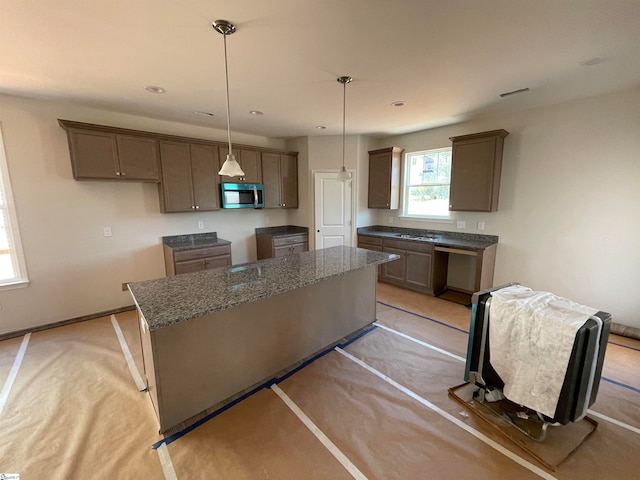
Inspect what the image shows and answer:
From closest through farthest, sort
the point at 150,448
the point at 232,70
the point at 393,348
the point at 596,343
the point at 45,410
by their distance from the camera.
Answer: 1. the point at 596,343
2. the point at 150,448
3. the point at 45,410
4. the point at 232,70
5. the point at 393,348

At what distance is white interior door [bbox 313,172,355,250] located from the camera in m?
4.92

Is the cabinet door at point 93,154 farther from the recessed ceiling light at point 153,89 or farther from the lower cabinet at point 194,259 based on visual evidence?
the lower cabinet at point 194,259

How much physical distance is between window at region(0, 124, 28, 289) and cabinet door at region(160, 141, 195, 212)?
57.8 inches

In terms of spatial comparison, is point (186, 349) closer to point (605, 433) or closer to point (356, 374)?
point (356, 374)

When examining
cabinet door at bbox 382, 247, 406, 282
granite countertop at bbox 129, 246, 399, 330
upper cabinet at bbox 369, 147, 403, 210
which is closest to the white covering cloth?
granite countertop at bbox 129, 246, 399, 330

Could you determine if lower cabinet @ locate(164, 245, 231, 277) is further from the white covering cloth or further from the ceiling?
the white covering cloth

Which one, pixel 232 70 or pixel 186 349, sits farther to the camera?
pixel 232 70

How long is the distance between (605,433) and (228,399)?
8.64 ft

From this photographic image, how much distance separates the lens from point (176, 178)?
3.81m

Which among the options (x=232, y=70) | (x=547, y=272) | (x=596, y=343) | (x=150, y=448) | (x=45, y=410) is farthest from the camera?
(x=547, y=272)

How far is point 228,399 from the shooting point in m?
2.09

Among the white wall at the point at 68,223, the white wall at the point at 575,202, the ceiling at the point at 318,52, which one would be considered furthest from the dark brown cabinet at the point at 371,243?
the white wall at the point at 68,223

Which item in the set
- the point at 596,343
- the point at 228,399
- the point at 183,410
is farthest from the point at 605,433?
the point at 183,410

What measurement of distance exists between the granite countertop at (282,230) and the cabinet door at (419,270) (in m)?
1.95
